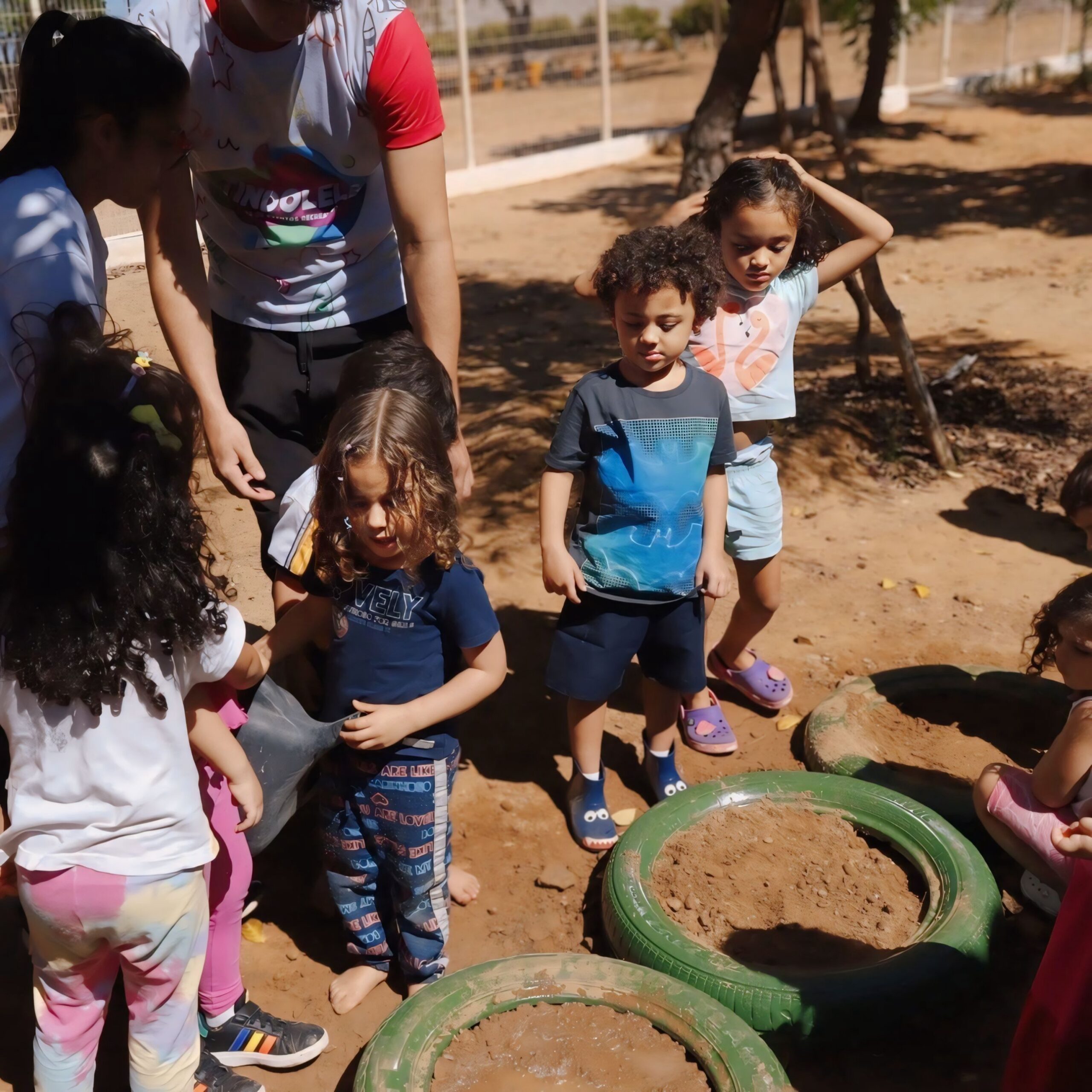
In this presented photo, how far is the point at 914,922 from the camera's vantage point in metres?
2.94

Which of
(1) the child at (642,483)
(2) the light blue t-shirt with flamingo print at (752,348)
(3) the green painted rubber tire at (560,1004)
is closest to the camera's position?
(3) the green painted rubber tire at (560,1004)

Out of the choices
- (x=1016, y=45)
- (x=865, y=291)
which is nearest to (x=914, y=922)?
(x=865, y=291)

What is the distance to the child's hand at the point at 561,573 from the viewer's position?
3037mm

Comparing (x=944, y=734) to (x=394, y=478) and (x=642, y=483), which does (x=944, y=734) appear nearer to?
(x=642, y=483)

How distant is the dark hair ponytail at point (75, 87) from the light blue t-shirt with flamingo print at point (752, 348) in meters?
1.70

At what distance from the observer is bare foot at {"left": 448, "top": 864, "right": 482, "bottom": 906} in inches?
125

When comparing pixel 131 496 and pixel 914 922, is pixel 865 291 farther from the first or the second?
pixel 131 496

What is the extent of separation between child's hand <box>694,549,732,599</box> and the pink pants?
121 cm

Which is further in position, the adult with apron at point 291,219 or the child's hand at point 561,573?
the child's hand at point 561,573

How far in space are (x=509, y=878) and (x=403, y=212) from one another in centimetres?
178

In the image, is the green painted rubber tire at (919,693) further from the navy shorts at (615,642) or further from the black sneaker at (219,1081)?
the black sneaker at (219,1081)

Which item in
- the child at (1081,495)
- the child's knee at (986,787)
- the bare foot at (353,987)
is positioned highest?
the child at (1081,495)

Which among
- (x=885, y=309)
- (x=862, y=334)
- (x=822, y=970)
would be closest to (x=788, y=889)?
(x=822, y=970)

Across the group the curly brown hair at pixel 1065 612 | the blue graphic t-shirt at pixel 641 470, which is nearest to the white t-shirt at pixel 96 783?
the blue graphic t-shirt at pixel 641 470
